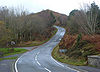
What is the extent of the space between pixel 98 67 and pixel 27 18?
46243 millimetres

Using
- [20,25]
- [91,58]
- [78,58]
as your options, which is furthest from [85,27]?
[20,25]

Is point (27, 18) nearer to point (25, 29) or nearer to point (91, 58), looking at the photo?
point (25, 29)

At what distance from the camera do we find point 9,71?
11.3m

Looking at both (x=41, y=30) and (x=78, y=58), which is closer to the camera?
(x=78, y=58)

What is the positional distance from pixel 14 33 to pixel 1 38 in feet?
72.5

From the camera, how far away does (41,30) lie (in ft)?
204

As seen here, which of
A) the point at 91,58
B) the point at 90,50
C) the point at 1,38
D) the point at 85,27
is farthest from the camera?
the point at 1,38

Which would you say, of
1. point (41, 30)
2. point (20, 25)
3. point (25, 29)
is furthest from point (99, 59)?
point (41, 30)

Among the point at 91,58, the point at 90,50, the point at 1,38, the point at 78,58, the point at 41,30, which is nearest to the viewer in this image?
the point at 91,58

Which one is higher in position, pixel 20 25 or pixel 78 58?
pixel 20 25

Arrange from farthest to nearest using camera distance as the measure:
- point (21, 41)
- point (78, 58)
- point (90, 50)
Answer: point (21, 41) → point (78, 58) → point (90, 50)

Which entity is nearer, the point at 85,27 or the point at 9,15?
the point at 85,27

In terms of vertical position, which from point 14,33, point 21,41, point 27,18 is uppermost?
point 27,18

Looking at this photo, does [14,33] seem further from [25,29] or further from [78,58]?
[78,58]
